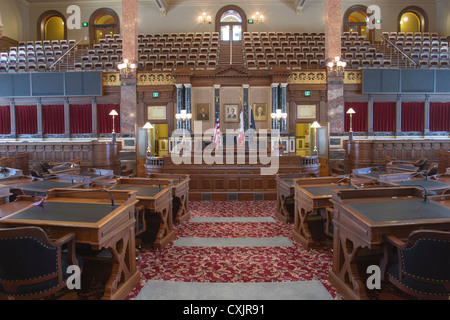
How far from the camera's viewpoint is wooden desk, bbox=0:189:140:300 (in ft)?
8.74

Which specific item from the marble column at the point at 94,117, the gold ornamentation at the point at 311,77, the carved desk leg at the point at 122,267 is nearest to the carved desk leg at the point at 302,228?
the carved desk leg at the point at 122,267

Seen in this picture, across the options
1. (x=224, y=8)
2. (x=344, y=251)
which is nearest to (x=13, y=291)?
(x=344, y=251)

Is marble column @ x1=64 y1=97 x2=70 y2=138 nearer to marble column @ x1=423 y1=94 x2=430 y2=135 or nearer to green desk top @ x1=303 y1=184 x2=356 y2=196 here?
green desk top @ x1=303 y1=184 x2=356 y2=196

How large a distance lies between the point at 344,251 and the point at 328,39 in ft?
40.3

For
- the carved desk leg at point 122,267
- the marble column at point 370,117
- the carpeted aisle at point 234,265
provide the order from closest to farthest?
the carved desk leg at point 122,267 < the carpeted aisle at point 234,265 < the marble column at point 370,117

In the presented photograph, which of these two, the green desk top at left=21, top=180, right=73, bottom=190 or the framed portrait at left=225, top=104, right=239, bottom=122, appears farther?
the framed portrait at left=225, top=104, right=239, bottom=122

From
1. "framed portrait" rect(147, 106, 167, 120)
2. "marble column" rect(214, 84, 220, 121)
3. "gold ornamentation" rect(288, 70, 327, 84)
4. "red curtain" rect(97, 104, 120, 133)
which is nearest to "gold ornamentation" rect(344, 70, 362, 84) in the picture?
"gold ornamentation" rect(288, 70, 327, 84)

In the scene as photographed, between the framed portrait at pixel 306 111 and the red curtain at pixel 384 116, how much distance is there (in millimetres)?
3111

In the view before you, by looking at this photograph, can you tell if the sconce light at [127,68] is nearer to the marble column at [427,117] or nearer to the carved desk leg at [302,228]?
the carved desk leg at [302,228]

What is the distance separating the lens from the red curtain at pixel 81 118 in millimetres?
14711

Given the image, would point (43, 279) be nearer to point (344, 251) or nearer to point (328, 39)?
point (344, 251)

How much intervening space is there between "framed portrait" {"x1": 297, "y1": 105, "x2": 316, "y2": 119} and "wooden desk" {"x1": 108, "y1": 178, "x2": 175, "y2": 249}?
9.70 meters

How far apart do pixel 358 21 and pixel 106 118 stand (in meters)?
17.8

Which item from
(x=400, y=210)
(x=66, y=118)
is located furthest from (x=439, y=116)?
(x=66, y=118)
